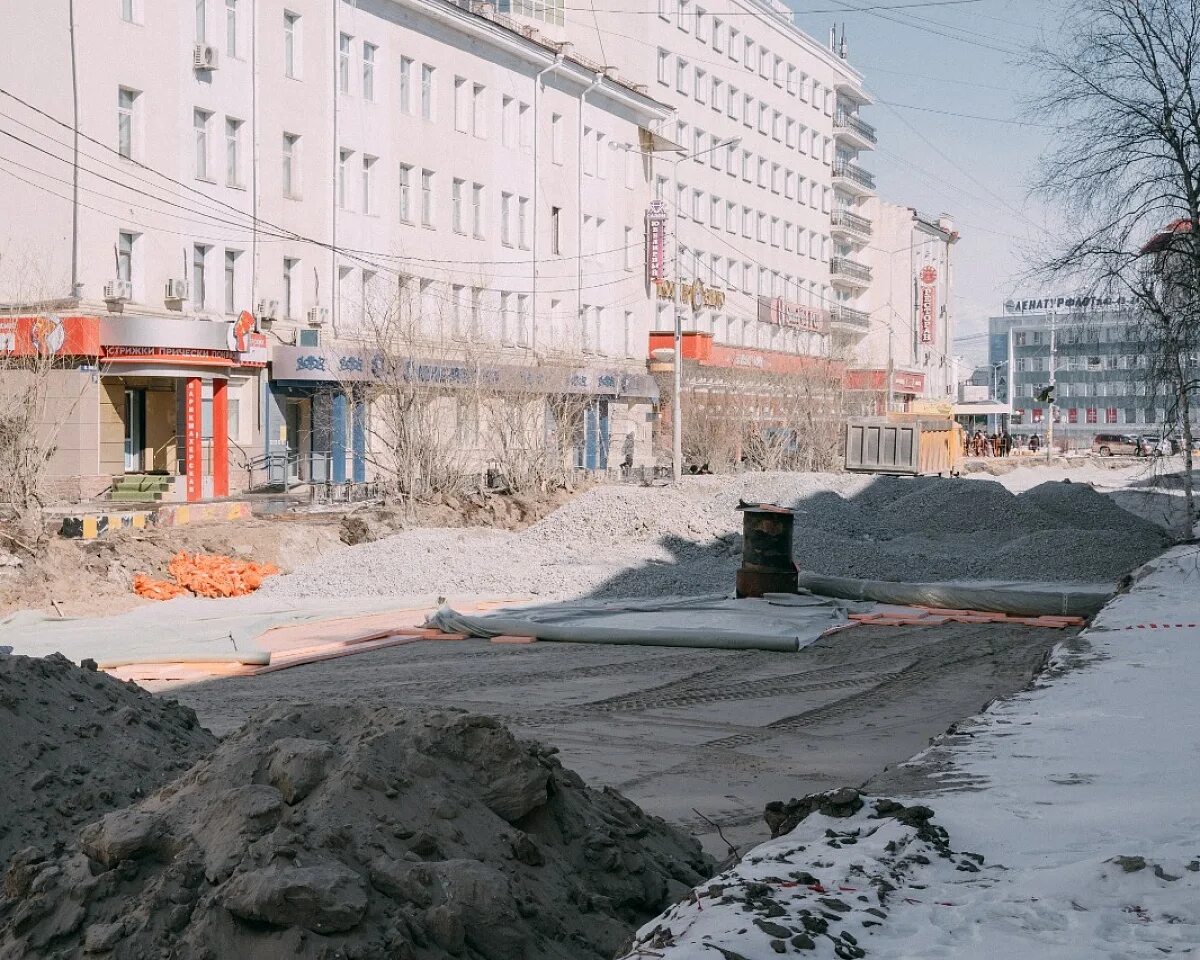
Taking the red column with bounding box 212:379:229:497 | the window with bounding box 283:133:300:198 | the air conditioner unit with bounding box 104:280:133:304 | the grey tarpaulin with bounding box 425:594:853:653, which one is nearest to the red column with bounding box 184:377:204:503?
the red column with bounding box 212:379:229:497

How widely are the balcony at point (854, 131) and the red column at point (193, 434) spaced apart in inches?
2317

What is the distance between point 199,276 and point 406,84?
36.3ft

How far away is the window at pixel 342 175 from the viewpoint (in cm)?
4050

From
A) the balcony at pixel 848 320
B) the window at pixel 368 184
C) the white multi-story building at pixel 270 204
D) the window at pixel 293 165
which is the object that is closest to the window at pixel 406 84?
the white multi-story building at pixel 270 204

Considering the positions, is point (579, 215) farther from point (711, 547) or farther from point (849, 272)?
point (849, 272)

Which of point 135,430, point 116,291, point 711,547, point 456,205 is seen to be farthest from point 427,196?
point 711,547

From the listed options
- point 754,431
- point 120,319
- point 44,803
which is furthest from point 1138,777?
point 754,431

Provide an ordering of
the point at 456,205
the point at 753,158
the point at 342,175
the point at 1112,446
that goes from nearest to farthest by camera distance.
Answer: the point at 342,175 < the point at 456,205 < the point at 753,158 < the point at 1112,446

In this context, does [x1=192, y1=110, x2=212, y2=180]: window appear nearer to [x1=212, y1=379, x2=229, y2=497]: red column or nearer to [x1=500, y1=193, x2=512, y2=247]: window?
[x1=212, y1=379, x2=229, y2=497]: red column

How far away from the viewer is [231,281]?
37062mm

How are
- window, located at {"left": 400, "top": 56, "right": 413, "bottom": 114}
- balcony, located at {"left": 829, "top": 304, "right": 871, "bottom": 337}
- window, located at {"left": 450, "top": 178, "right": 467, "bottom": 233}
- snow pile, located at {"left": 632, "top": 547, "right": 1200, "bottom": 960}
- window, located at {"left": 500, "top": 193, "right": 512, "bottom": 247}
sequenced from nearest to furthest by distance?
snow pile, located at {"left": 632, "top": 547, "right": 1200, "bottom": 960}
window, located at {"left": 400, "top": 56, "right": 413, "bottom": 114}
window, located at {"left": 450, "top": 178, "right": 467, "bottom": 233}
window, located at {"left": 500, "top": 193, "right": 512, "bottom": 247}
balcony, located at {"left": 829, "top": 304, "right": 871, "bottom": 337}

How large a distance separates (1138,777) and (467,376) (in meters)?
29.8

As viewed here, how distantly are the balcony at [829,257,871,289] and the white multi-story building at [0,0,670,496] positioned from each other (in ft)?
121

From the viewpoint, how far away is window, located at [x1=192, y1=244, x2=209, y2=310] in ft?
117
